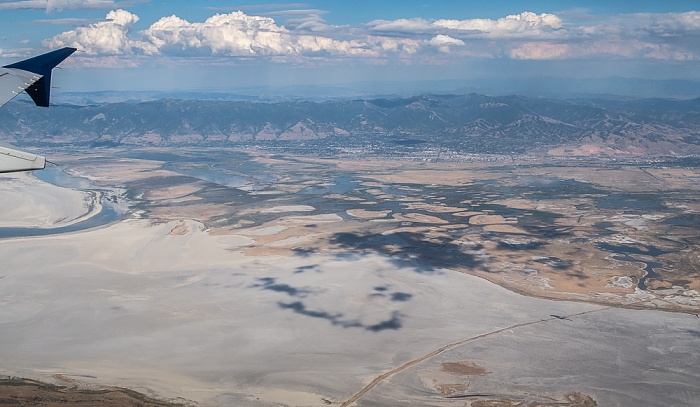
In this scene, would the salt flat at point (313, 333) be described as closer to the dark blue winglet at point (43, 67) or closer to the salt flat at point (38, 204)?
the dark blue winglet at point (43, 67)

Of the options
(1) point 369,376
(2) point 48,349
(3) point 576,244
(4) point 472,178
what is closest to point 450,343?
(1) point 369,376

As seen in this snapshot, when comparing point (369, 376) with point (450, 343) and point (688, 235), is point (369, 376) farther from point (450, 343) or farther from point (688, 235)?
point (688, 235)

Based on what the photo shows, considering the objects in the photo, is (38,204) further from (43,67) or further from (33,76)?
(33,76)

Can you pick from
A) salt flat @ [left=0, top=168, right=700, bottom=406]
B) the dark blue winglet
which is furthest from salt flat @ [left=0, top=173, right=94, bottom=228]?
the dark blue winglet

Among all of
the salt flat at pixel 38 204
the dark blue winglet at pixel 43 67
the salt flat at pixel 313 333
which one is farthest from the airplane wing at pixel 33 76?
the salt flat at pixel 38 204

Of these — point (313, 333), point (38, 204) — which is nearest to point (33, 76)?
point (313, 333)

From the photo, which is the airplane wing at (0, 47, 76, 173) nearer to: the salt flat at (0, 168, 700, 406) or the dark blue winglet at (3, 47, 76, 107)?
the dark blue winglet at (3, 47, 76, 107)
